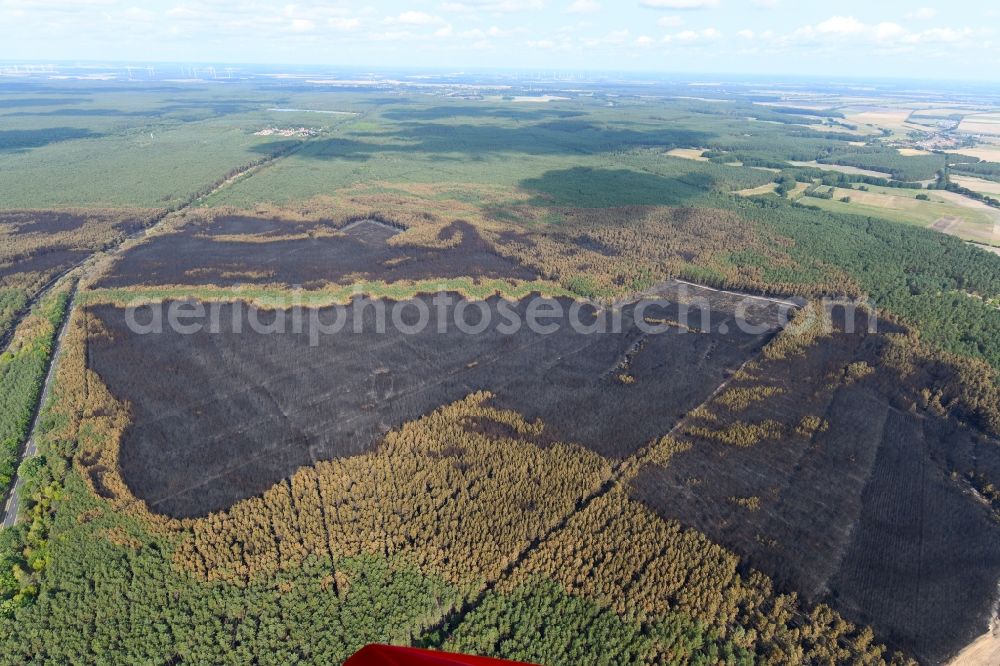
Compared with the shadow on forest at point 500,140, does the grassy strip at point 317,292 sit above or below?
below

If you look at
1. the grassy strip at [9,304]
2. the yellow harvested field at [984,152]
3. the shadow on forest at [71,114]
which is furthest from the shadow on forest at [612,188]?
the shadow on forest at [71,114]

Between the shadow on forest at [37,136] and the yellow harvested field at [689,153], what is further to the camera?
the yellow harvested field at [689,153]

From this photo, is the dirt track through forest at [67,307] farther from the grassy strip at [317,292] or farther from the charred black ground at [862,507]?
the charred black ground at [862,507]

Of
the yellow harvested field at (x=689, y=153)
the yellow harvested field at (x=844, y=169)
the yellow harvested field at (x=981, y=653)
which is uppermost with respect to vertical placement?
the yellow harvested field at (x=689, y=153)

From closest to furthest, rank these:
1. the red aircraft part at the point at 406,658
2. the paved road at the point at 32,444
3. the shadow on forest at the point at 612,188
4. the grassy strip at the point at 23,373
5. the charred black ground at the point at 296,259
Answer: the red aircraft part at the point at 406,658, the paved road at the point at 32,444, the grassy strip at the point at 23,373, the charred black ground at the point at 296,259, the shadow on forest at the point at 612,188

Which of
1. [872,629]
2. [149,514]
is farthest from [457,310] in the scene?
[872,629]

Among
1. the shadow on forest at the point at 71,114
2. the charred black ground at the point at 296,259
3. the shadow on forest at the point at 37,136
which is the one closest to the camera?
the charred black ground at the point at 296,259

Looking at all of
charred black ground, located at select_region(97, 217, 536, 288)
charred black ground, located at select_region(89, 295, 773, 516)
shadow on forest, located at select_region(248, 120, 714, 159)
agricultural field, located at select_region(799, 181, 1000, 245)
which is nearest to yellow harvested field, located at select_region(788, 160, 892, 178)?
agricultural field, located at select_region(799, 181, 1000, 245)

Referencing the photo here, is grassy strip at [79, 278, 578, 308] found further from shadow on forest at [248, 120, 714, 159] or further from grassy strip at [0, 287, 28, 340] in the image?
shadow on forest at [248, 120, 714, 159]

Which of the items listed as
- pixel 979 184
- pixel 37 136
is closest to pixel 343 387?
pixel 979 184
